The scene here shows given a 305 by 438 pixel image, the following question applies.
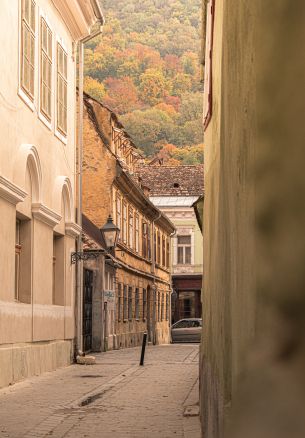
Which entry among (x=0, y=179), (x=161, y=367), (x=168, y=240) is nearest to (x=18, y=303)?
(x=0, y=179)

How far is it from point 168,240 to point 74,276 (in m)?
32.9

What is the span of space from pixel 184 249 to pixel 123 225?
23442 mm

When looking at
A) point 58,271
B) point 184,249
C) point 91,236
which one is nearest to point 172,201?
point 184,249

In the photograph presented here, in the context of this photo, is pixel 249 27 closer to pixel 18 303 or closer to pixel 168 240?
pixel 18 303

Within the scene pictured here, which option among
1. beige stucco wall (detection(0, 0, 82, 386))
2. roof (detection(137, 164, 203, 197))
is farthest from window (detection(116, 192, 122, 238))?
roof (detection(137, 164, 203, 197))

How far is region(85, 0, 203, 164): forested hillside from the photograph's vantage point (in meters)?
90.3

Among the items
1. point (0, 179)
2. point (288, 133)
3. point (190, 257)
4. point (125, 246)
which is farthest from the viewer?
point (190, 257)

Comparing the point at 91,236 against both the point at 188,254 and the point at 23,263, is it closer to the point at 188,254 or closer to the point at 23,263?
the point at 23,263

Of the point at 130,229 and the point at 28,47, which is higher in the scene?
the point at 28,47

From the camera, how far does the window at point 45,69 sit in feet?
69.5

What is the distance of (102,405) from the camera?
13.8 meters

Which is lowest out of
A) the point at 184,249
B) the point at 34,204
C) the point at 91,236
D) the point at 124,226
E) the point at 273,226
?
the point at 273,226

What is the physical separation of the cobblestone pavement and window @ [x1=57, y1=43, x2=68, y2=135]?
587 centimetres

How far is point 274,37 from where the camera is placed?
123 inches
